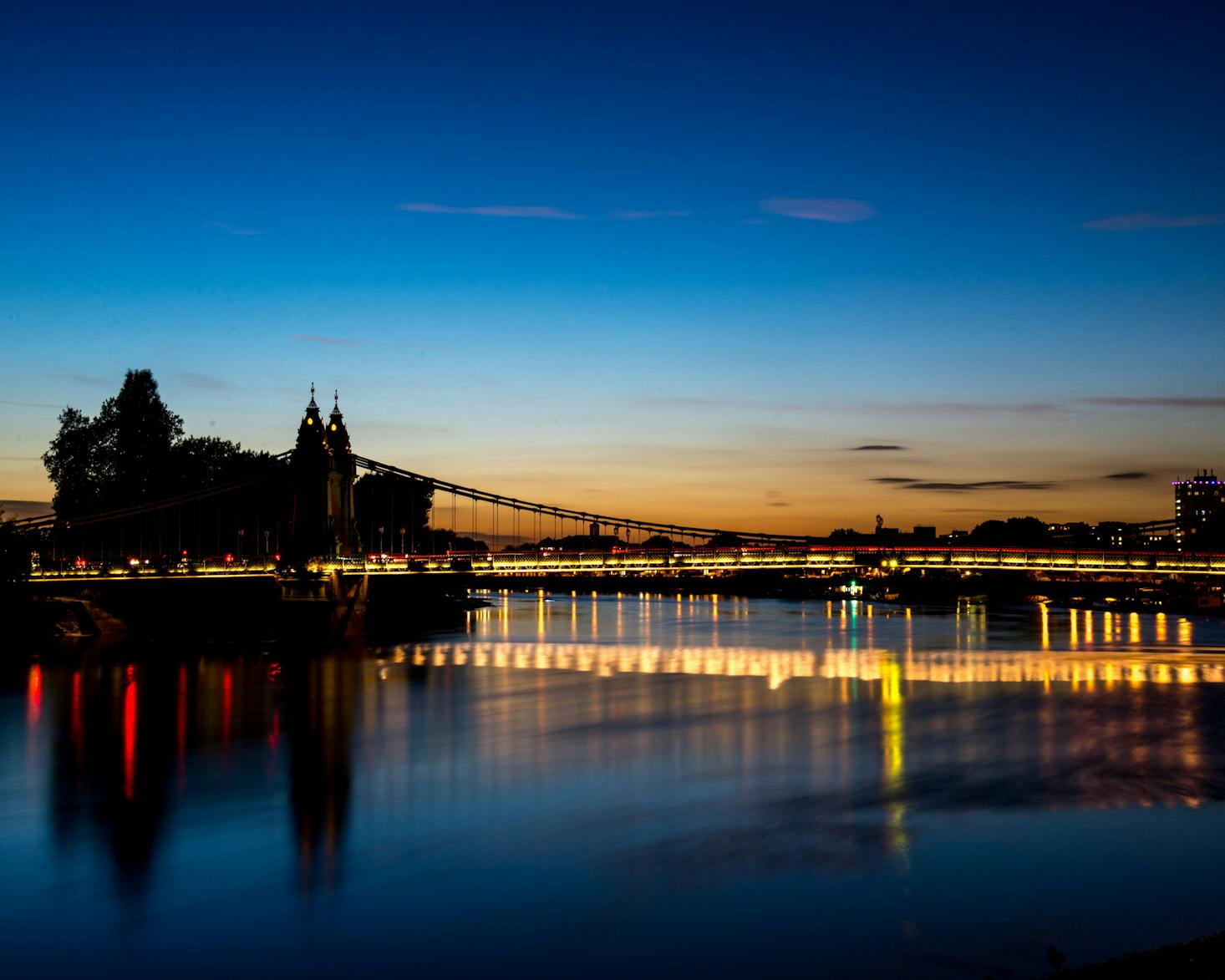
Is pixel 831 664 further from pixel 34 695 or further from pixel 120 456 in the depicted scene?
pixel 120 456

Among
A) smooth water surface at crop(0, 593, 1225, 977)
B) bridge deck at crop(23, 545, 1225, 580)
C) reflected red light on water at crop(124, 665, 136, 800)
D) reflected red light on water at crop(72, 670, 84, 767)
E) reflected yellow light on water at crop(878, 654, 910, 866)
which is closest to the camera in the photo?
smooth water surface at crop(0, 593, 1225, 977)

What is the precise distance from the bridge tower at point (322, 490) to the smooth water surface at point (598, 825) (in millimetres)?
25312

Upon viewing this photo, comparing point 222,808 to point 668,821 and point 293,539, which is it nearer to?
point 668,821

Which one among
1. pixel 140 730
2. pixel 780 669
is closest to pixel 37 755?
pixel 140 730

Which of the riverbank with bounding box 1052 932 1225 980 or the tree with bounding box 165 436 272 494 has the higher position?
the tree with bounding box 165 436 272 494

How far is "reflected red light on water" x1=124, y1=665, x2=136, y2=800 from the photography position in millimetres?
26172

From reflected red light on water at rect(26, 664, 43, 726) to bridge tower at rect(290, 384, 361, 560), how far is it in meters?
22.7

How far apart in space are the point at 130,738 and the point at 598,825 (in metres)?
16.4

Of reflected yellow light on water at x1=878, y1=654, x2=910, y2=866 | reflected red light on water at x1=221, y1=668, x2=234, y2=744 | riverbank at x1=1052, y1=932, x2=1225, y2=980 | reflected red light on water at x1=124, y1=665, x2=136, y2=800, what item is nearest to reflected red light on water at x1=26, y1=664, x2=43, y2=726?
reflected red light on water at x1=124, y1=665, x2=136, y2=800

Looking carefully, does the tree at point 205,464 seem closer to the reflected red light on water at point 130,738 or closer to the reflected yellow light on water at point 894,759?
the reflected red light on water at point 130,738

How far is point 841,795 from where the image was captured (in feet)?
82.2

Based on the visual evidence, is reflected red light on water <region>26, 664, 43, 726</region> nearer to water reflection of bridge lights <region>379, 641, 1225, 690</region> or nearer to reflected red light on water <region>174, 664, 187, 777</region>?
reflected red light on water <region>174, 664, 187, 777</region>

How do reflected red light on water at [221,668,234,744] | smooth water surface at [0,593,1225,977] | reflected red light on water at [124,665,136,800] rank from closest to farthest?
smooth water surface at [0,593,1225,977] < reflected red light on water at [124,665,136,800] < reflected red light on water at [221,668,234,744]

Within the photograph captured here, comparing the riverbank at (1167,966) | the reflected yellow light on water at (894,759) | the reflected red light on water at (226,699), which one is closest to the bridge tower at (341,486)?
the reflected red light on water at (226,699)
